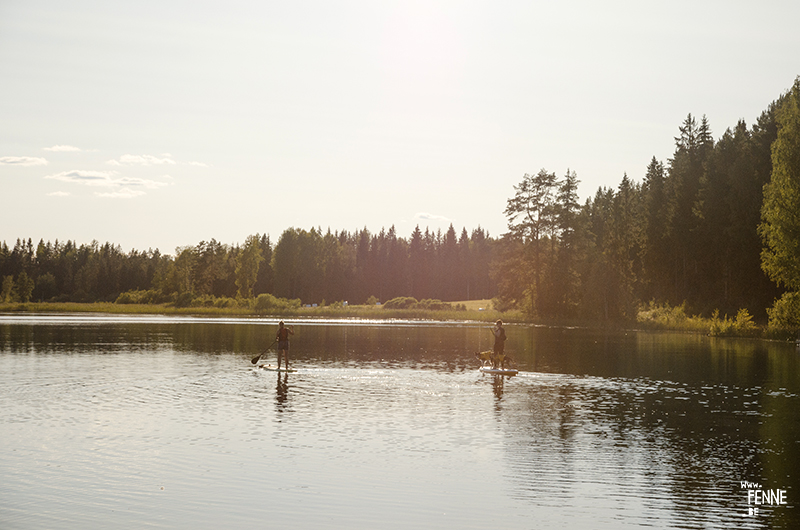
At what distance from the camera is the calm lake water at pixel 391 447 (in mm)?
12945

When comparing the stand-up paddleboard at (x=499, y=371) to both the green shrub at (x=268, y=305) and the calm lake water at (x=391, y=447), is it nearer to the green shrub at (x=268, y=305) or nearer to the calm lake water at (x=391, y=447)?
the calm lake water at (x=391, y=447)

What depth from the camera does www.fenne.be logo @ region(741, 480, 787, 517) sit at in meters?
13.3

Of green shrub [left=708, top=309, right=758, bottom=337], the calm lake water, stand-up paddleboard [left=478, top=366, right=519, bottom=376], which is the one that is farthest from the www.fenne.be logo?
green shrub [left=708, top=309, right=758, bottom=337]

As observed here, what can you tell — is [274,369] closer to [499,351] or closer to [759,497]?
[499,351]

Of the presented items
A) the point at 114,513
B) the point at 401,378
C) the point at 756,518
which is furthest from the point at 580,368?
the point at 114,513

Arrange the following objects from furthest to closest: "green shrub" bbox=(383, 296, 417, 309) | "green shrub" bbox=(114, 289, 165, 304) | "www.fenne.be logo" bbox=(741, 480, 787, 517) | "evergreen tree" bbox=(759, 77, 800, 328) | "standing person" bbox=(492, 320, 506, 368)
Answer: "green shrub" bbox=(114, 289, 165, 304) → "green shrub" bbox=(383, 296, 417, 309) → "evergreen tree" bbox=(759, 77, 800, 328) → "standing person" bbox=(492, 320, 506, 368) → "www.fenne.be logo" bbox=(741, 480, 787, 517)

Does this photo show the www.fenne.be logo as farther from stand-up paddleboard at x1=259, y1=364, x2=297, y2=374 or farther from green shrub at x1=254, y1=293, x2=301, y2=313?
green shrub at x1=254, y1=293, x2=301, y2=313

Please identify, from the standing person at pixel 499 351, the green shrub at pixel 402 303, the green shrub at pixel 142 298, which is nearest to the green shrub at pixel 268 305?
the green shrub at pixel 402 303

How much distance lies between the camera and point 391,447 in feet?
60.1

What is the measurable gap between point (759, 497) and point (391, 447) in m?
8.72

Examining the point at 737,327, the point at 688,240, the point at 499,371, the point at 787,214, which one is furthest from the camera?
the point at 688,240

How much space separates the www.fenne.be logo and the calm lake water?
12 centimetres

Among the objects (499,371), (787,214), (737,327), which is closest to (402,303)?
(737,327)

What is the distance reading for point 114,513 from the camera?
41.6 ft
